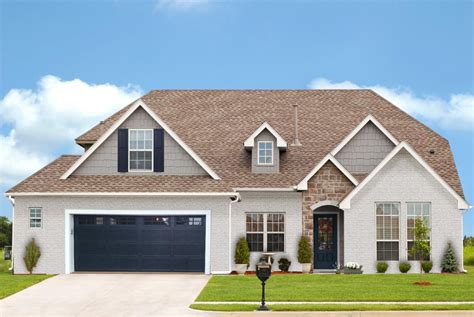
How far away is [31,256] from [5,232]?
24.6m

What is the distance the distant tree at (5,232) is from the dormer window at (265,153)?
2647 centimetres

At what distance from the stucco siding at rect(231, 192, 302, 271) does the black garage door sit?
79.4 inches

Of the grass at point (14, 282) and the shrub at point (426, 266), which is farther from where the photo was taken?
the shrub at point (426, 266)

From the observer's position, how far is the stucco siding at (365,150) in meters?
36.2

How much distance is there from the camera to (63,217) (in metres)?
33.6

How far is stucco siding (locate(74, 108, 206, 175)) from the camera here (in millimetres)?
34312

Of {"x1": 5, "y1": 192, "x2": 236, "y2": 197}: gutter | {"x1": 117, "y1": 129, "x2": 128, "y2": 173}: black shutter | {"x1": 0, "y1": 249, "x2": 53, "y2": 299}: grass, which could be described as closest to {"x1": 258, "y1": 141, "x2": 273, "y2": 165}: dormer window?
{"x1": 5, "y1": 192, "x2": 236, "y2": 197}: gutter

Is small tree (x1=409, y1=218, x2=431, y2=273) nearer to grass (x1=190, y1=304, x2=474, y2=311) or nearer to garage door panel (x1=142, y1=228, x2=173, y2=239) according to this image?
garage door panel (x1=142, y1=228, x2=173, y2=239)

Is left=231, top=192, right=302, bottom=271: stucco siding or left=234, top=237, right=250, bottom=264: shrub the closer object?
left=234, top=237, right=250, bottom=264: shrub

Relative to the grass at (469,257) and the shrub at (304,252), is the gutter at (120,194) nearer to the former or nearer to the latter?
the shrub at (304,252)

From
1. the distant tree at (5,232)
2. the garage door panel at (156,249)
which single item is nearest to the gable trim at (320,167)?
the garage door panel at (156,249)

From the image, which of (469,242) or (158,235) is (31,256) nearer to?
(158,235)

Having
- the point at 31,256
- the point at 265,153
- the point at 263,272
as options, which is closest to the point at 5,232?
the point at 31,256

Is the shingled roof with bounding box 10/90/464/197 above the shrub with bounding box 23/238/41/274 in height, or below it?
above
